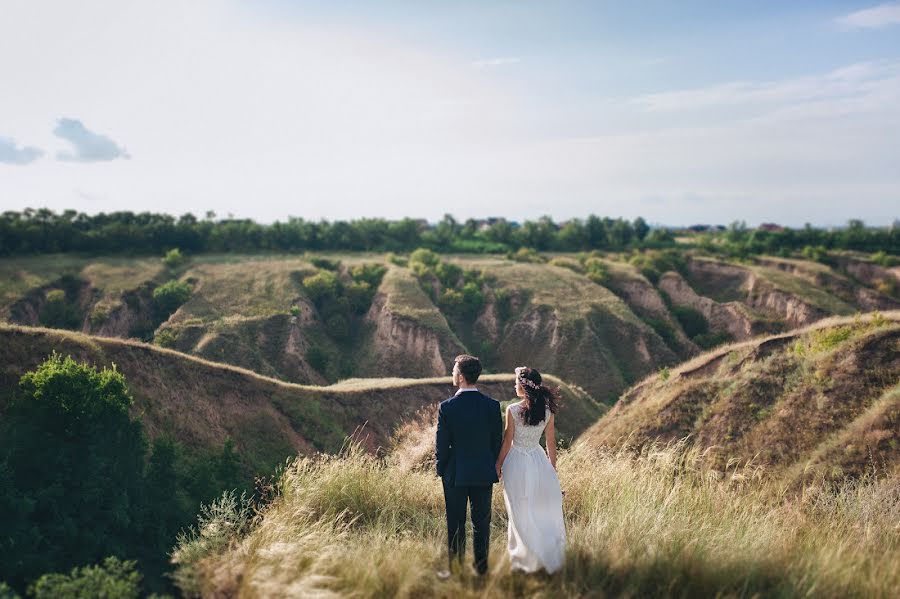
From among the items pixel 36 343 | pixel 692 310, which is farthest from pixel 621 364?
pixel 36 343

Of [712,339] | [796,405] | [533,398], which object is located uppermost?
[533,398]

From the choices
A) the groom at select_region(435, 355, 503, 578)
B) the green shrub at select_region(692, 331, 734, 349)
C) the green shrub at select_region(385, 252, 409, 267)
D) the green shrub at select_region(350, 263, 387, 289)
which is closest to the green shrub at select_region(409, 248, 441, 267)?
the green shrub at select_region(385, 252, 409, 267)

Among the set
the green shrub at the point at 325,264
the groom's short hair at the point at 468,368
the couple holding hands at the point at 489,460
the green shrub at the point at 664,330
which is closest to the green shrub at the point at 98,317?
the green shrub at the point at 325,264

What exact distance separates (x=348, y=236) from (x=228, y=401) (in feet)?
265

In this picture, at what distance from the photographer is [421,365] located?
69.2 m

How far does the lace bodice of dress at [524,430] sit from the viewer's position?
810cm

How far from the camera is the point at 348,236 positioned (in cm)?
10856

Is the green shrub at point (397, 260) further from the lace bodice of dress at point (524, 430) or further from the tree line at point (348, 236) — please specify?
the lace bodice of dress at point (524, 430)

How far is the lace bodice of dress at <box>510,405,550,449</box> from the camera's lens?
8.10 meters

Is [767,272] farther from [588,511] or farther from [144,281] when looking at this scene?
[588,511]

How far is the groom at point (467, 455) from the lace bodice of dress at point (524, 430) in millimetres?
268

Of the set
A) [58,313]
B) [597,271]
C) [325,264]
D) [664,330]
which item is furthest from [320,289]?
[664,330]

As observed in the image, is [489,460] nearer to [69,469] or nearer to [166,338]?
[69,469]

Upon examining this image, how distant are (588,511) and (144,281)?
7571cm
